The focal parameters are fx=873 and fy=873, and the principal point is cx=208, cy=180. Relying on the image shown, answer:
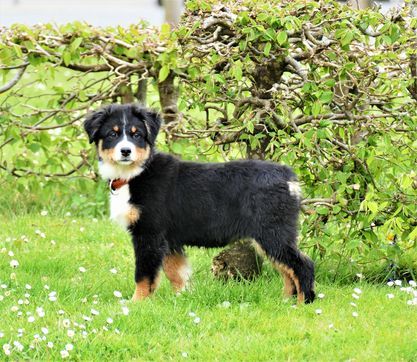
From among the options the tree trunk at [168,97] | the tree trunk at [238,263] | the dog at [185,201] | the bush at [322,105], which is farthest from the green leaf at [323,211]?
the tree trunk at [168,97]

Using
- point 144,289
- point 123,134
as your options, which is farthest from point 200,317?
point 123,134

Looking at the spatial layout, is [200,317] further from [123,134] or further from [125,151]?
[123,134]

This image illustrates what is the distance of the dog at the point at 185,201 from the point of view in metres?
5.82

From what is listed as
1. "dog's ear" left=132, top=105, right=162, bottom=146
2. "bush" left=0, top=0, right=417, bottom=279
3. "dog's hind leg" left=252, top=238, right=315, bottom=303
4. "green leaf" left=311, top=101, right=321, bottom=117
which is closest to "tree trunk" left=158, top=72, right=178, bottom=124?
"bush" left=0, top=0, right=417, bottom=279

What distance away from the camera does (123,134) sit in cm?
596

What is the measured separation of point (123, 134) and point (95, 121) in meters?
0.23

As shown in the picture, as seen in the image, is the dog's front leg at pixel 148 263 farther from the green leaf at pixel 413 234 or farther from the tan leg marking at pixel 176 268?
the green leaf at pixel 413 234

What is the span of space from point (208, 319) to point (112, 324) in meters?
0.60

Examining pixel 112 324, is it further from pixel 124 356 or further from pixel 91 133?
pixel 91 133

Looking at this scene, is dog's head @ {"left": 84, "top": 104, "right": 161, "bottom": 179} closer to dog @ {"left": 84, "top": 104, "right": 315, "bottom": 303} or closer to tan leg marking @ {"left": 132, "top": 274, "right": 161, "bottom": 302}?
dog @ {"left": 84, "top": 104, "right": 315, "bottom": 303}

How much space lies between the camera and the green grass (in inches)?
192

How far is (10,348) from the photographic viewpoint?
15.8ft

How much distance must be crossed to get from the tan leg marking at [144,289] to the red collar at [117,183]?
0.68 m

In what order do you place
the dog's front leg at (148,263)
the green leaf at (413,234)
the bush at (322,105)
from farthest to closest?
the dog's front leg at (148,263) < the bush at (322,105) < the green leaf at (413,234)
